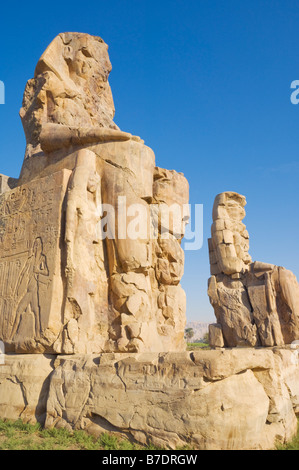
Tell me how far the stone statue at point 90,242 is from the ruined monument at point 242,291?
7.56ft

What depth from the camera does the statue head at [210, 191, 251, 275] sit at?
859 centimetres

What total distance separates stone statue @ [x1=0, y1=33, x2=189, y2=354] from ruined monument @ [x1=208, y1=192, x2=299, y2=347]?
2304 mm

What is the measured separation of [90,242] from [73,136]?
169 cm

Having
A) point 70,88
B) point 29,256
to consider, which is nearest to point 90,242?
point 29,256

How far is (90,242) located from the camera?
5.36m

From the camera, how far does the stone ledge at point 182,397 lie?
347cm

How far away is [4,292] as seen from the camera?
5.84 meters

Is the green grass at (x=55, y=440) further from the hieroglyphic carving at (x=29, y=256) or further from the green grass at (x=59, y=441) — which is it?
the hieroglyphic carving at (x=29, y=256)

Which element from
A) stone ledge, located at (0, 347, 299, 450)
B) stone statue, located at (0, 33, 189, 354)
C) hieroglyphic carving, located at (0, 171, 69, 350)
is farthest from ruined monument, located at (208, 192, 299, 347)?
hieroglyphic carving, located at (0, 171, 69, 350)

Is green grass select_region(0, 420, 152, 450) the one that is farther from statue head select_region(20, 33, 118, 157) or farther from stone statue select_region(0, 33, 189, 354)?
statue head select_region(20, 33, 118, 157)

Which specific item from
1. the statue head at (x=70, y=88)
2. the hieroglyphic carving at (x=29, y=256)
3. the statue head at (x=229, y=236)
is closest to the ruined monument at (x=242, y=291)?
the statue head at (x=229, y=236)

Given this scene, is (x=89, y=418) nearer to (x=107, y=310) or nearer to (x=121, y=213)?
(x=107, y=310)

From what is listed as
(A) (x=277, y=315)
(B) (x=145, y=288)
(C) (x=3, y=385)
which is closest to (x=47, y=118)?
(B) (x=145, y=288)
